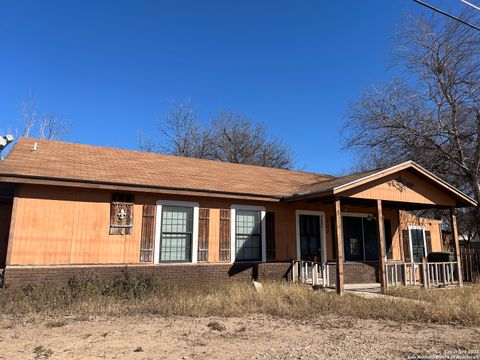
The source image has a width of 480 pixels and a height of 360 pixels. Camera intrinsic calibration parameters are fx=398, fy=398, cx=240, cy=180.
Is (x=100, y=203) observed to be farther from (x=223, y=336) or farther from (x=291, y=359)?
(x=291, y=359)

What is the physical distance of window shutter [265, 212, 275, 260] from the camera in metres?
13.5

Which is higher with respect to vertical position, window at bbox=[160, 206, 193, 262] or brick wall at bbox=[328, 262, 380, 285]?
window at bbox=[160, 206, 193, 262]

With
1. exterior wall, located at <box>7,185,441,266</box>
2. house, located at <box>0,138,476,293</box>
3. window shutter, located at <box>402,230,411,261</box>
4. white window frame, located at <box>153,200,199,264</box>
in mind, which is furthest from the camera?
window shutter, located at <box>402,230,411,261</box>

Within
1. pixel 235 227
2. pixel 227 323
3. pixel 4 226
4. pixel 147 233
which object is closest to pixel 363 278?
pixel 235 227

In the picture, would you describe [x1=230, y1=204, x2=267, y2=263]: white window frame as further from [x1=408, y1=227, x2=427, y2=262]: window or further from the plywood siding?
[x1=408, y1=227, x2=427, y2=262]: window

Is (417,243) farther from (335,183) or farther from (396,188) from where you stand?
(335,183)

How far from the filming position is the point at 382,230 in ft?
39.8

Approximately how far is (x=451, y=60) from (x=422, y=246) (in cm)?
829

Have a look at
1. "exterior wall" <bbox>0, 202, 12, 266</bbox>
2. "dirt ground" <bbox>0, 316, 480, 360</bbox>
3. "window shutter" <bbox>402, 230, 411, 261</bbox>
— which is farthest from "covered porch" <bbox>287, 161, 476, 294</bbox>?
"exterior wall" <bbox>0, 202, 12, 266</bbox>

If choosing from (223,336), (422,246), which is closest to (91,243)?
(223,336)

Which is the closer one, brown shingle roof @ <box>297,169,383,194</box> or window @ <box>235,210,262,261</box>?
brown shingle roof @ <box>297,169,383,194</box>

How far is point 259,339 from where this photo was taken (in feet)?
21.9

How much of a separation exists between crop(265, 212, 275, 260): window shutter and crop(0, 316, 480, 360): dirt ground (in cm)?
519

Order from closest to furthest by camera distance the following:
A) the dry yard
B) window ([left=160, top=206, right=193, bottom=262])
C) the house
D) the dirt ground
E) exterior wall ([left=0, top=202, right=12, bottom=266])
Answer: the dirt ground
the dry yard
the house
window ([left=160, top=206, right=193, bottom=262])
exterior wall ([left=0, top=202, right=12, bottom=266])
